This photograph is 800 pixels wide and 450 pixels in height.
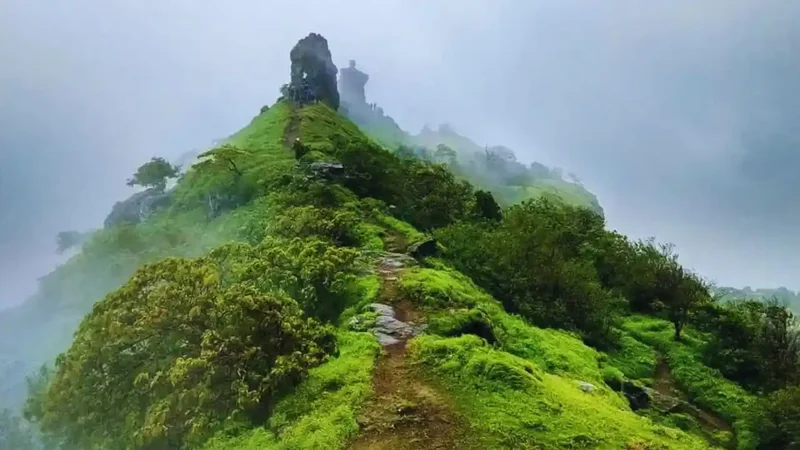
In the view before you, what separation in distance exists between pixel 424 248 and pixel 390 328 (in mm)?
12682

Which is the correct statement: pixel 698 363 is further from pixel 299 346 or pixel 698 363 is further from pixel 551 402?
pixel 299 346

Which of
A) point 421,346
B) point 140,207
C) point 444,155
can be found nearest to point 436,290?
point 421,346

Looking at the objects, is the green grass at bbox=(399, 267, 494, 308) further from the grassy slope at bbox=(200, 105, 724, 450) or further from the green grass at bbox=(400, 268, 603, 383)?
the grassy slope at bbox=(200, 105, 724, 450)

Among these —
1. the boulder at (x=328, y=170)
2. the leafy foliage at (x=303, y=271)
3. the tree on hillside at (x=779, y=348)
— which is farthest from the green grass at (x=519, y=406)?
the boulder at (x=328, y=170)

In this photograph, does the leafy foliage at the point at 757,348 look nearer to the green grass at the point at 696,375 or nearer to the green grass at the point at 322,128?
the green grass at the point at 696,375

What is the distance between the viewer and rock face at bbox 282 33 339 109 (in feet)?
347

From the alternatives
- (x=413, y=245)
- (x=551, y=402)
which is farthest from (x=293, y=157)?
(x=551, y=402)

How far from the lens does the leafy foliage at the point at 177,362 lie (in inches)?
813

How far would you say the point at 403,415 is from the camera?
19.6 metres

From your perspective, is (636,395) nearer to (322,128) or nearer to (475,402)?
(475,402)

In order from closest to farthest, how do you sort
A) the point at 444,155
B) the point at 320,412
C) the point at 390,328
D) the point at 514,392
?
the point at 320,412 → the point at 514,392 → the point at 390,328 → the point at 444,155

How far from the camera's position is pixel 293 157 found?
238ft

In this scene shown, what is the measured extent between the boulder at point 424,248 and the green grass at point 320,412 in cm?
1385

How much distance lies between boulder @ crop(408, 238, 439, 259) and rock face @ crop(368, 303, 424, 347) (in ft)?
33.3
